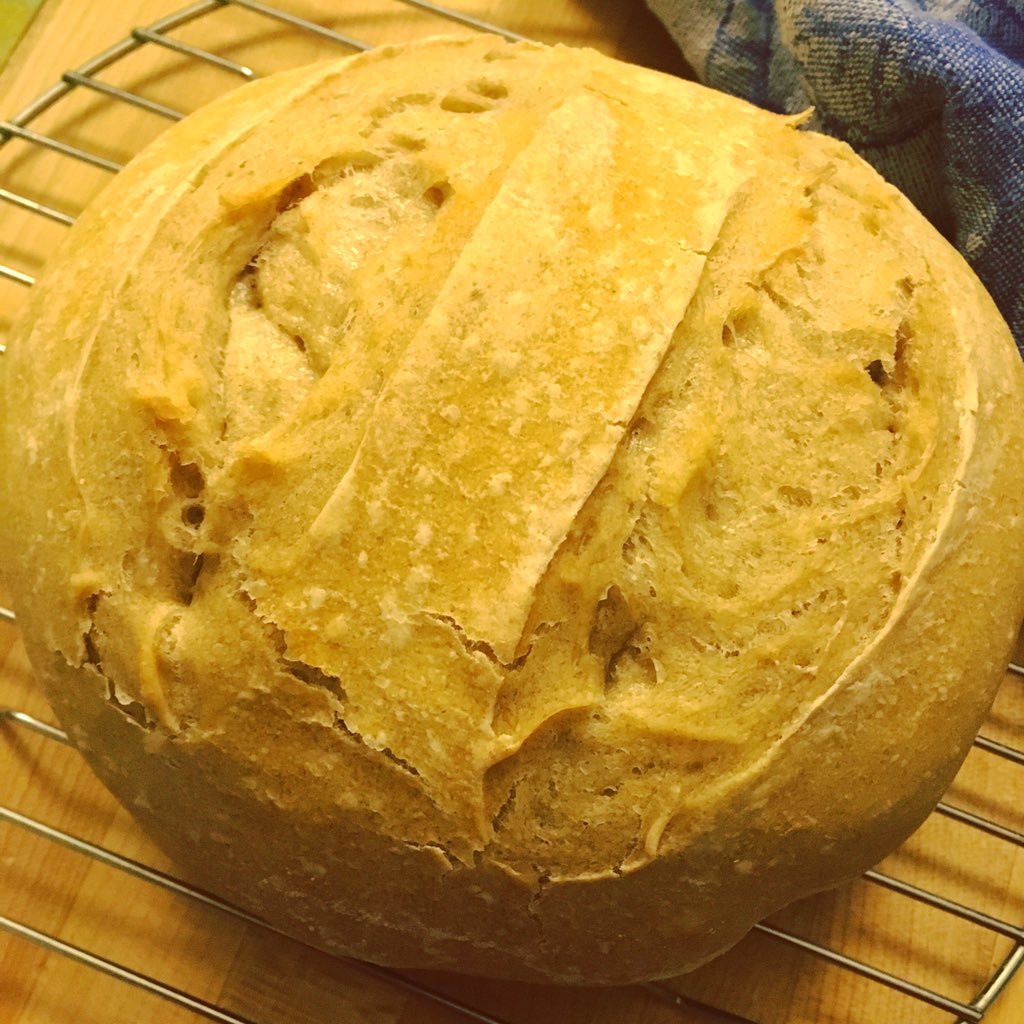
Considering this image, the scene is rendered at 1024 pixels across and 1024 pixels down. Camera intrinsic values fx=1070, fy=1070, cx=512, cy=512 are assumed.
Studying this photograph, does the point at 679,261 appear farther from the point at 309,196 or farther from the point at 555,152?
the point at 309,196

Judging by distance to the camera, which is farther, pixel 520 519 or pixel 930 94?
pixel 930 94

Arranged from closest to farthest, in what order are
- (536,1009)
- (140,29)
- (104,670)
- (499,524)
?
(499,524), (104,670), (536,1009), (140,29)

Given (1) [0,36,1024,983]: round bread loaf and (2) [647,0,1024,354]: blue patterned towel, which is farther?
(2) [647,0,1024,354]: blue patterned towel

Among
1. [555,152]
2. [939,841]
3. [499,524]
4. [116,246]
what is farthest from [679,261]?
[939,841]

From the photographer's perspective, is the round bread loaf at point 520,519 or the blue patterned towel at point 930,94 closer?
the round bread loaf at point 520,519

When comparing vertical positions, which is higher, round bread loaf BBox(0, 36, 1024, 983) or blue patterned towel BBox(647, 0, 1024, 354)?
blue patterned towel BBox(647, 0, 1024, 354)
